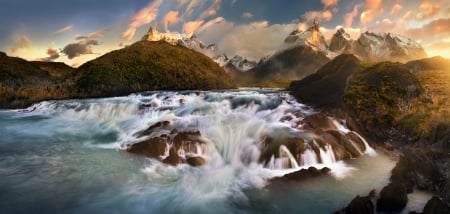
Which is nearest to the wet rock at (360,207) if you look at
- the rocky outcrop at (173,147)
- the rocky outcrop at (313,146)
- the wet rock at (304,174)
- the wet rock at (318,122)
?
the wet rock at (304,174)

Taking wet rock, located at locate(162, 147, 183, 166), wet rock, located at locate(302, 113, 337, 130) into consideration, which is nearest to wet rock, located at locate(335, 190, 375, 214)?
wet rock, located at locate(302, 113, 337, 130)

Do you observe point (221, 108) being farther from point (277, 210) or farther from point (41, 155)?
point (277, 210)

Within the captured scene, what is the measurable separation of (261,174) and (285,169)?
1.38 metres

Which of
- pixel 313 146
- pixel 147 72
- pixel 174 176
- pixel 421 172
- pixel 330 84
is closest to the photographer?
pixel 421 172

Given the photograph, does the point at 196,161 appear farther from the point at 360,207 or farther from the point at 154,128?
the point at 360,207

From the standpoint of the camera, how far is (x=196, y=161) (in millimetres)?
18391

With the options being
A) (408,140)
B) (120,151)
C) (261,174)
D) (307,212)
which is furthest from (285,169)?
(120,151)

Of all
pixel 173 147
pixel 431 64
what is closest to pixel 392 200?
pixel 173 147

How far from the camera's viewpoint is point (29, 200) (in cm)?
1384

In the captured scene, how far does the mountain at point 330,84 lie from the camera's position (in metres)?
28.0

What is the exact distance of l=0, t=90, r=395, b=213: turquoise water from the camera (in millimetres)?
13656

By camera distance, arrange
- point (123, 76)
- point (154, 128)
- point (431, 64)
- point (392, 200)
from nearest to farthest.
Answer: point (392, 200) → point (154, 128) → point (431, 64) → point (123, 76)

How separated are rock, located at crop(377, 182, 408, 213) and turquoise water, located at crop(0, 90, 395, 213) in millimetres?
1740

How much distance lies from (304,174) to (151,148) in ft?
Answer: 30.6
